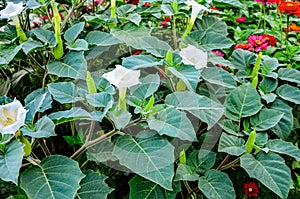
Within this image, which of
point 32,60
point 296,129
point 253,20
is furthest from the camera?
point 253,20

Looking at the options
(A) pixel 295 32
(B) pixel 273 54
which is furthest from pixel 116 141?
(A) pixel 295 32

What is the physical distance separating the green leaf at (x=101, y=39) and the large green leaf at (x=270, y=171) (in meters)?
0.48

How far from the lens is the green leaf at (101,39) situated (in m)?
1.20

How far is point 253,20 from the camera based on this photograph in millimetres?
2090

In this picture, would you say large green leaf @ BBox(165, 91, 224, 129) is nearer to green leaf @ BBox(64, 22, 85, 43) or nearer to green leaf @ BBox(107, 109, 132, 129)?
green leaf @ BBox(107, 109, 132, 129)

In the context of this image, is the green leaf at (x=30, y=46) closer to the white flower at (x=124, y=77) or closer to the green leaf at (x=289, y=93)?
the white flower at (x=124, y=77)

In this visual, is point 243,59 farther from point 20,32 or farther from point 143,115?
point 20,32

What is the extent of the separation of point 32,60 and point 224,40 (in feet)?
1.91

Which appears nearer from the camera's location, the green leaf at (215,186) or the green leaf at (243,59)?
the green leaf at (215,186)

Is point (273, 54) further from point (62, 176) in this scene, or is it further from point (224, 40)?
point (62, 176)

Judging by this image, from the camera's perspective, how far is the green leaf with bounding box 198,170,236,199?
3.30ft

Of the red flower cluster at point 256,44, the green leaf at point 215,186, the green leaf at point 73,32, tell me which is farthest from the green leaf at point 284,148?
the green leaf at point 73,32

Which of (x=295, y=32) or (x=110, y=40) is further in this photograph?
(x=295, y=32)

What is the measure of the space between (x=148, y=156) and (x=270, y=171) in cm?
30
